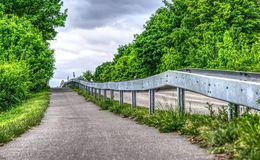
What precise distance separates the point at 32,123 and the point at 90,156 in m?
5.90

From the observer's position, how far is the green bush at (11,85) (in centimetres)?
2212

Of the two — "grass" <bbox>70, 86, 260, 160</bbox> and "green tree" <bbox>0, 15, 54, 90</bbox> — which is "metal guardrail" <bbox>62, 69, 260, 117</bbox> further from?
"green tree" <bbox>0, 15, 54, 90</bbox>

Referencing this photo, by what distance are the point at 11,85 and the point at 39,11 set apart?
59.8ft

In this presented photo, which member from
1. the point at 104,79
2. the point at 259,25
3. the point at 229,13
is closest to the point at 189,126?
the point at 229,13

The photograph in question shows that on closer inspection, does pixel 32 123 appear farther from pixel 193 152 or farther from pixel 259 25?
pixel 259 25

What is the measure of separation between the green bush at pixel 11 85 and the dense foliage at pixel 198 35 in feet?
44.2

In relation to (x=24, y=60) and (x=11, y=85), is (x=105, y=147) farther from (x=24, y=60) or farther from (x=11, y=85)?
(x=24, y=60)

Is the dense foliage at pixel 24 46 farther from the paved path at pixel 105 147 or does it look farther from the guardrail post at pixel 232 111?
the guardrail post at pixel 232 111

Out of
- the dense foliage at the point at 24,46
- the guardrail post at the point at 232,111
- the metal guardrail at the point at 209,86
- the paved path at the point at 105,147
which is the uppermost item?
the dense foliage at the point at 24,46

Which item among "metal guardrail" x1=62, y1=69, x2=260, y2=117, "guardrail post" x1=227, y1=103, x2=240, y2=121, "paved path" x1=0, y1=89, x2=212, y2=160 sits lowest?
"paved path" x1=0, y1=89, x2=212, y2=160

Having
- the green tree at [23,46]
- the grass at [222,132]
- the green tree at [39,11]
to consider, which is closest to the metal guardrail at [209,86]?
the grass at [222,132]

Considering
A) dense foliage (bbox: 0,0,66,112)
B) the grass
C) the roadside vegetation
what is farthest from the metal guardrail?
dense foliage (bbox: 0,0,66,112)

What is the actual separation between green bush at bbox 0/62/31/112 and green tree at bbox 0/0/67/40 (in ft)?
49.9

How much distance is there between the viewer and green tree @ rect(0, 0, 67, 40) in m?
37.6
